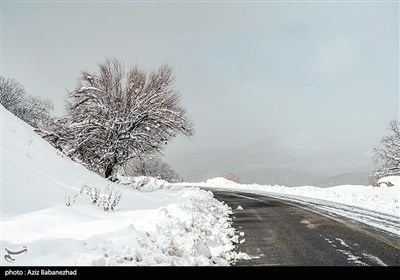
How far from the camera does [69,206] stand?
26.6 ft

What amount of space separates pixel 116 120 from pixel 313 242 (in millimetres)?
13592

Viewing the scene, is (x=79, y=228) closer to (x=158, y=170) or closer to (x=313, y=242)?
(x=313, y=242)

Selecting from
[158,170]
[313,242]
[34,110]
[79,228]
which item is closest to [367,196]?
[313,242]

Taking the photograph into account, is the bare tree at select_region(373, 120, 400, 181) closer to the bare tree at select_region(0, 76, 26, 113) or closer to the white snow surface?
the white snow surface

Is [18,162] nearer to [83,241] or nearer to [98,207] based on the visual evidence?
[98,207]

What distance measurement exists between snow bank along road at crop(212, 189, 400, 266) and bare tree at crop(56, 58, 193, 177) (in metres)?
9.62

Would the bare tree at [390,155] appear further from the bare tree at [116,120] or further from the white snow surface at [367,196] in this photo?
the bare tree at [116,120]

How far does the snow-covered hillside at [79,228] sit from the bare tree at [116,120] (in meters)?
7.60

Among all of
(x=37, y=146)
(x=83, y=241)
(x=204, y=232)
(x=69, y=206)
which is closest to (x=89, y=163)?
(x=37, y=146)

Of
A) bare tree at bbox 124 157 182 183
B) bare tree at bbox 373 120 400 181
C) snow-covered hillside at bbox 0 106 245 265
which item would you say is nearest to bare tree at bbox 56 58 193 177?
snow-covered hillside at bbox 0 106 245 265

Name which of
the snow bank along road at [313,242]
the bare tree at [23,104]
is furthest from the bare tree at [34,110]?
the snow bank along road at [313,242]

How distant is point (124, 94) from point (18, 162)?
1107 cm

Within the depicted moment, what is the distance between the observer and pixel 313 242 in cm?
765
